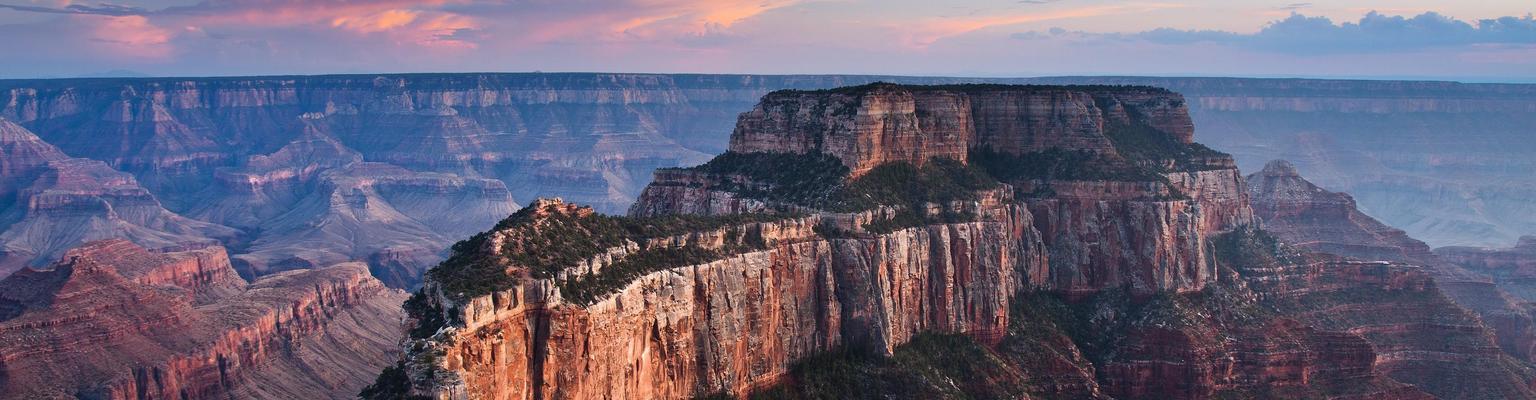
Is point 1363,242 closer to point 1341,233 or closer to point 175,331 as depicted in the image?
point 1341,233

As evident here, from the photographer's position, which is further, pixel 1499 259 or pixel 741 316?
pixel 1499 259

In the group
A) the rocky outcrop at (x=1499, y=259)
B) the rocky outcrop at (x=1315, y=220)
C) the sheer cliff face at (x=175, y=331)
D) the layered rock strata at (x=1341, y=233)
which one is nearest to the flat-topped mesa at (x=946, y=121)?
the layered rock strata at (x=1341, y=233)

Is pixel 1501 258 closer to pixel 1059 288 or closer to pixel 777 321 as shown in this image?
pixel 1059 288

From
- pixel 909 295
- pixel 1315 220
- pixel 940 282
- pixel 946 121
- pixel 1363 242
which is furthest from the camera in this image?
pixel 1315 220

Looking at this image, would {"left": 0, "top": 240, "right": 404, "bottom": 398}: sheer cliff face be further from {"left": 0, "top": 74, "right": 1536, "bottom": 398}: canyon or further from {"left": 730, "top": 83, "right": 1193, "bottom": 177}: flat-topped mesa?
{"left": 730, "top": 83, "right": 1193, "bottom": 177}: flat-topped mesa

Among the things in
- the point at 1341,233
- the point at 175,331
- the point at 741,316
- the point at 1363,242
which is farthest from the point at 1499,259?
the point at 175,331

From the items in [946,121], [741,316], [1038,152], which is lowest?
[741,316]
